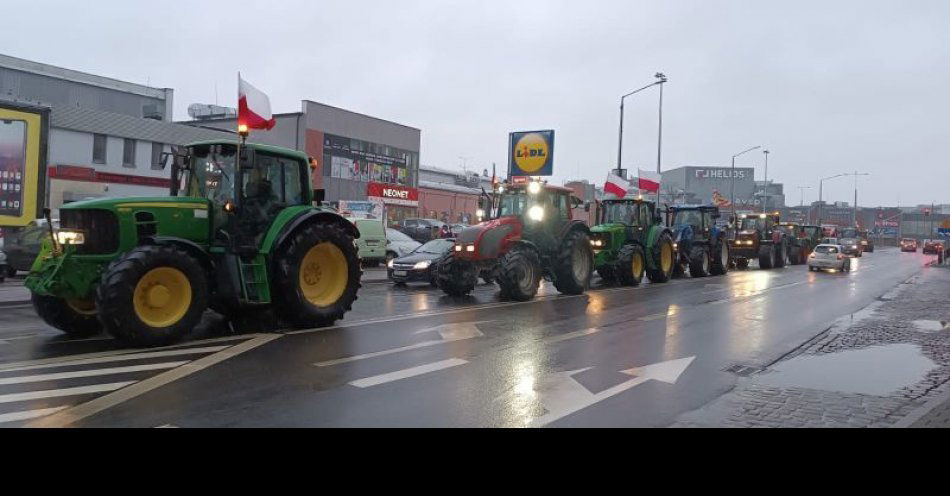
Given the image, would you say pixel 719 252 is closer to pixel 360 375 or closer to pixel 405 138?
pixel 360 375

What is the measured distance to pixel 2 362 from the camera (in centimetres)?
753

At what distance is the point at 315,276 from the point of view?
10.4 meters

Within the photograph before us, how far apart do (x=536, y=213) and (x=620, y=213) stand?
557cm

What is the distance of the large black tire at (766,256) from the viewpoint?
104ft

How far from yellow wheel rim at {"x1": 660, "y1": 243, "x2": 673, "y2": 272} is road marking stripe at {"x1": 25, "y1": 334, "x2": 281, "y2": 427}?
1458cm

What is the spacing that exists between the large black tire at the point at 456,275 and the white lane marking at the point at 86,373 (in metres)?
7.94

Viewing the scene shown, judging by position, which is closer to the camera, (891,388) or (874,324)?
(891,388)

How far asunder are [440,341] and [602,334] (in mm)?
2670

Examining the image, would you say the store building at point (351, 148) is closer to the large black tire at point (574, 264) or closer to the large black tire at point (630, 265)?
the large black tire at point (630, 265)

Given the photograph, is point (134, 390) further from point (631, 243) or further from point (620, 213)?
point (620, 213)

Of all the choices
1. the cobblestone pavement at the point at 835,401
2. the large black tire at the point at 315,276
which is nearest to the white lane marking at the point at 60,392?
the large black tire at the point at 315,276

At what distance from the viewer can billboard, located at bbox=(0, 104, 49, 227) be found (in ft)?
87.6

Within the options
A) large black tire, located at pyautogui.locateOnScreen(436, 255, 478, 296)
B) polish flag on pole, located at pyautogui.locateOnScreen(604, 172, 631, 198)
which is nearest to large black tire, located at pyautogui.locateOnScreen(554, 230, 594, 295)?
large black tire, located at pyautogui.locateOnScreen(436, 255, 478, 296)
